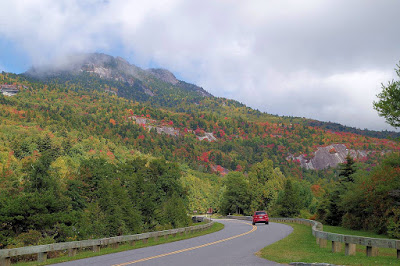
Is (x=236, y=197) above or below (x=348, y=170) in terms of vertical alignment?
below

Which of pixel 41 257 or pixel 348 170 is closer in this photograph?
pixel 41 257

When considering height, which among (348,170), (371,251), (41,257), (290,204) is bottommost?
(290,204)

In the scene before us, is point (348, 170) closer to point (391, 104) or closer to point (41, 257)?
point (391, 104)

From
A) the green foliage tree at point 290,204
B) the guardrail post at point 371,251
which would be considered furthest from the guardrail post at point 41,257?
the green foliage tree at point 290,204

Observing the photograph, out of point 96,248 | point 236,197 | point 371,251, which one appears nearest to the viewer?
point 371,251

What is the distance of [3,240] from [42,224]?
3.58 metres

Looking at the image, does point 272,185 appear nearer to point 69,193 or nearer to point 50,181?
point 69,193

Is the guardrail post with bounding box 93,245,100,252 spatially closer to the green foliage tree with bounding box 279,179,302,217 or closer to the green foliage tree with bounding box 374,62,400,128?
the green foliage tree with bounding box 374,62,400,128

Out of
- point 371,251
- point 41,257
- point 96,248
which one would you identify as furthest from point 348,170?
point 41,257

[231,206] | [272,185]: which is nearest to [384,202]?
[272,185]

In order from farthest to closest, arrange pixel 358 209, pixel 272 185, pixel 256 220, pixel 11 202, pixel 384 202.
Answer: pixel 272 185, pixel 256 220, pixel 358 209, pixel 384 202, pixel 11 202

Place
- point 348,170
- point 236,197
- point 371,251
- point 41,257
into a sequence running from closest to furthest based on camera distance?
point 371,251 < point 41,257 < point 348,170 < point 236,197

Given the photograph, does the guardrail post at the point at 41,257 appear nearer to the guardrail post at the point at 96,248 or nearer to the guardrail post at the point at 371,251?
the guardrail post at the point at 96,248

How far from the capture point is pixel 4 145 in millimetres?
114938
